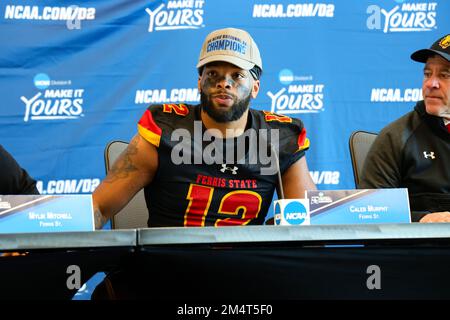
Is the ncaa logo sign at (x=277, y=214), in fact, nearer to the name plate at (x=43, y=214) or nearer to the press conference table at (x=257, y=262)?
the press conference table at (x=257, y=262)

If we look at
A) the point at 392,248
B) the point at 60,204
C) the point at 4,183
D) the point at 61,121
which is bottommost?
the point at 392,248

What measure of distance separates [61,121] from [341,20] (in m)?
1.59

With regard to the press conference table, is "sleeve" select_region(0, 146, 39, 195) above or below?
above

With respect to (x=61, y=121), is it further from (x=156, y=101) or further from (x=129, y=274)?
(x=129, y=274)

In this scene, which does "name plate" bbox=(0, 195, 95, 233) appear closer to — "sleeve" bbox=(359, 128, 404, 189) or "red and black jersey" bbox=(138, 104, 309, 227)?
"red and black jersey" bbox=(138, 104, 309, 227)

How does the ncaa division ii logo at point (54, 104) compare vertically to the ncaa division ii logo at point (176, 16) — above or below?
below

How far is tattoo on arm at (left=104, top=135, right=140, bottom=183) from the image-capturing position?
8.05ft

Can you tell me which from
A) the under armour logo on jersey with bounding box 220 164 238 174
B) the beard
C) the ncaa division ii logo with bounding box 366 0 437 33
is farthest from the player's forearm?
the ncaa division ii logo with bounding box 366 0 437 33

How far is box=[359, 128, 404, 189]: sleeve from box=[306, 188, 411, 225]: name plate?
0.79 m

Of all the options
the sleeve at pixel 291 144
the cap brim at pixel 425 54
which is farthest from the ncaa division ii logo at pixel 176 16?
the cap brim at pixel 425 54

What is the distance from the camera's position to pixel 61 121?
142 inches

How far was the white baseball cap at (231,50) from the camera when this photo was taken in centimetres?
249

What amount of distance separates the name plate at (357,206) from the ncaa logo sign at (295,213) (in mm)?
24
